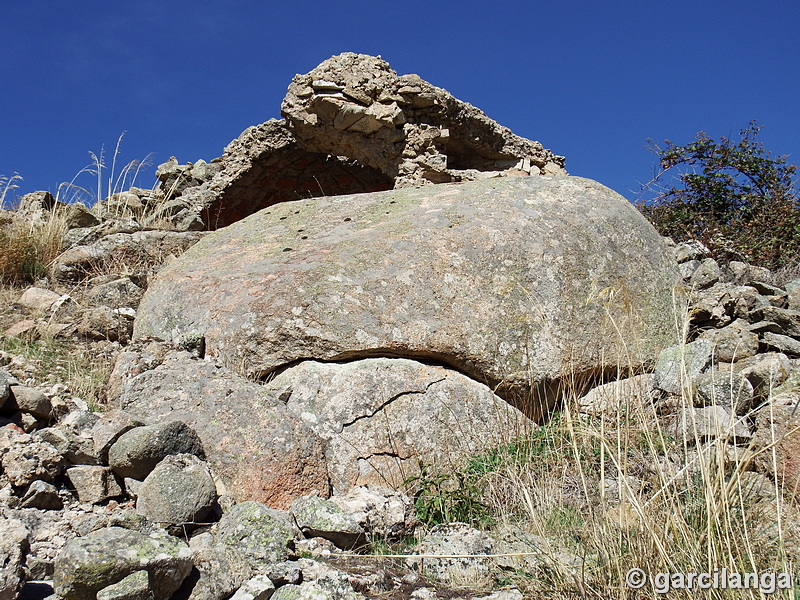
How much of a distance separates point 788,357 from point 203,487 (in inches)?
127

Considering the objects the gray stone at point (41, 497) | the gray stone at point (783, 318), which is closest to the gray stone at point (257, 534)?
the gray stone at point (41, 497)

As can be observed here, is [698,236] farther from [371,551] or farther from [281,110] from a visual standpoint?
[371,551]

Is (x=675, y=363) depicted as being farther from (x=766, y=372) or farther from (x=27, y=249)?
(x=27, y=249)

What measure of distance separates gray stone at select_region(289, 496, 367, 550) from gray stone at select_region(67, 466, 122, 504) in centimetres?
69

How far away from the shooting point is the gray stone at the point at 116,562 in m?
1.82

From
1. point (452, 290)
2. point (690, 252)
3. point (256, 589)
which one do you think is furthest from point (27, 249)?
point (690, 252)

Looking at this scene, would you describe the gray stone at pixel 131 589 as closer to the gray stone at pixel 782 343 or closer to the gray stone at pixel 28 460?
the gray stone at pixel 28 460

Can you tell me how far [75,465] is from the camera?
2.63 m

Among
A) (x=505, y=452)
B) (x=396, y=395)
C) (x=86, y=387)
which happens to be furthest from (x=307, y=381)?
(x=86, y=387)

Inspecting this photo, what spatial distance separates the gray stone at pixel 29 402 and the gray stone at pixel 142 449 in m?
0.58

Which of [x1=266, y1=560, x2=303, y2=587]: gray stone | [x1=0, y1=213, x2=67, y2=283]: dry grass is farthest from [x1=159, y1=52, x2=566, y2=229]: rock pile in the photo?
[x1=266, y1=560, x2=303, y2=587]: gray stone

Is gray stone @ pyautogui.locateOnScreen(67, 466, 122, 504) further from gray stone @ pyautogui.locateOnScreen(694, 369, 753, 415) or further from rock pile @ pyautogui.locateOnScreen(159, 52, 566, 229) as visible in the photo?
rock pile @ pyautogui.locateOnScreen(159, 52, 566, 229)

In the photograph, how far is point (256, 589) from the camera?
1.99m

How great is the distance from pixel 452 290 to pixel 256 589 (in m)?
1.93
